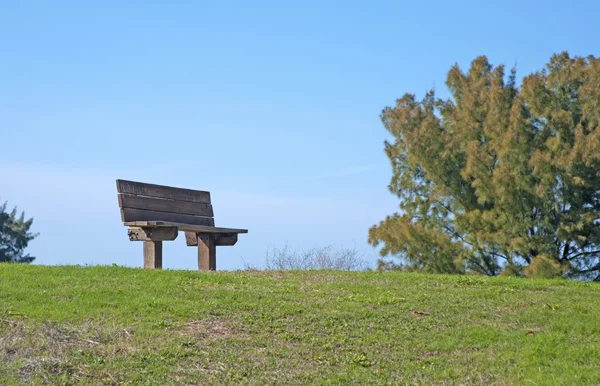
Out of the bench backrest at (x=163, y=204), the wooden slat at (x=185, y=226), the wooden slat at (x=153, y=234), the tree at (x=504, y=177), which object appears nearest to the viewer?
the wooden slat at (x=185, y=226)

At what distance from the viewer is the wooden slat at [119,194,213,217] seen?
45.0ft

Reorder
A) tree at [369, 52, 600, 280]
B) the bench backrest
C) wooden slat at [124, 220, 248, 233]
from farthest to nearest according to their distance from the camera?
tree at [369, 52, 600, 280], the bench backrest, wooden slat at [124, 220, 248, 233]

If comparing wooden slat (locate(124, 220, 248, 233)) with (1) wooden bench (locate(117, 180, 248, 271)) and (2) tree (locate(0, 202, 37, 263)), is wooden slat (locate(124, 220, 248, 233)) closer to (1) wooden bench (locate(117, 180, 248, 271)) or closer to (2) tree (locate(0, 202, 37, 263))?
(1) wooden bench (locate(117, 180, 248, 271))

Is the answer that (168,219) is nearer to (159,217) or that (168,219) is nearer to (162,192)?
(159,217)

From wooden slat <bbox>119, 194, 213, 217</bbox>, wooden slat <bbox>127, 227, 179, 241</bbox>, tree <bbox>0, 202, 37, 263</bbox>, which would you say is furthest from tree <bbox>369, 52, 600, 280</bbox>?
tree <bbox>0, 202, 37, 263</bbox>

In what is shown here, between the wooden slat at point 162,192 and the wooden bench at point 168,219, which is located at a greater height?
the wooden slat at point 162,192

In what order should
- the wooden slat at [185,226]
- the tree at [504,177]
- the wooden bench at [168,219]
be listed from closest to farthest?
the wooden slat at [185,226]
the wooden bench at [168,219]
the tree at [504,177]

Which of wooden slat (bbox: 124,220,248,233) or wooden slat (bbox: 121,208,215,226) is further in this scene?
wooden slat (bbox: 121,208,215,226)

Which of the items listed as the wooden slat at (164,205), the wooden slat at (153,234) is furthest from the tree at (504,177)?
the wooden slat at (153,234)

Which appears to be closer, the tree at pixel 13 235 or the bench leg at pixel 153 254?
the bench leg at pixel 153 254

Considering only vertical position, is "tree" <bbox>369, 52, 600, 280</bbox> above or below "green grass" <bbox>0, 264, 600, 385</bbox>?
above

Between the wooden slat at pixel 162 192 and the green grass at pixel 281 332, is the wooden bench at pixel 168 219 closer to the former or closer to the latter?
the wooden slat at pixel 162 192

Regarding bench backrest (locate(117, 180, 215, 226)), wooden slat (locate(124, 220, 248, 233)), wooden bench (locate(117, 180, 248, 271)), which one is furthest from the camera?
bench backrest (locate(117, 180, 215, 226))

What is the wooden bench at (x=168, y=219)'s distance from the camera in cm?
1350
